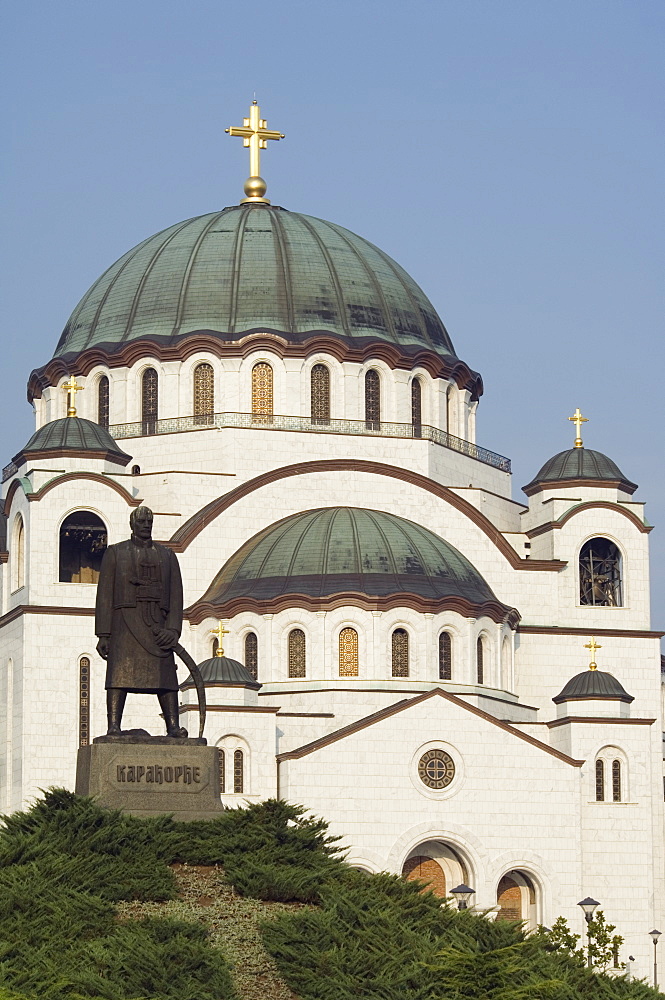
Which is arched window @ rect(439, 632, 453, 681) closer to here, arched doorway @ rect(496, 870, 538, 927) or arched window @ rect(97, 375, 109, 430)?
arched doorway @ rect(496, 870, 538, 927)

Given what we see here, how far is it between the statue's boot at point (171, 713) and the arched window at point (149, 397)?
2914cm

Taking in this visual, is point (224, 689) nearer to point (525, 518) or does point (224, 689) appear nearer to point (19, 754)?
point (19, 754)

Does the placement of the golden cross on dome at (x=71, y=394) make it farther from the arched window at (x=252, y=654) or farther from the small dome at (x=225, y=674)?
the small dome at (x=225, y=674)

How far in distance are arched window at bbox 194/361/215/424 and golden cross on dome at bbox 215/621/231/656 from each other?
24.4 ft

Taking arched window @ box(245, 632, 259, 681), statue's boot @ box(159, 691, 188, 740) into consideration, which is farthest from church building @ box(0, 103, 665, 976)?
statue's boot @ box(159, 691, 188, 740)

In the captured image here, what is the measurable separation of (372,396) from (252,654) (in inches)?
374

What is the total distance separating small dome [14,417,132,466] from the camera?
2047 inches

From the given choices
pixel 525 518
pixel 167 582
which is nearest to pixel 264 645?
pixel 525 518

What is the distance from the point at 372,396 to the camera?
56.8 meters

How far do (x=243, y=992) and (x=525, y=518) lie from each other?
1358 inches

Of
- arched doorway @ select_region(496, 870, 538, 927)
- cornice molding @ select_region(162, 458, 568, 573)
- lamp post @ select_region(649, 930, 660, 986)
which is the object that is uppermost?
cornice molding @ select_region(162, 458, 568, 573)

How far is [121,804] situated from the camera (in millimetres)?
26359

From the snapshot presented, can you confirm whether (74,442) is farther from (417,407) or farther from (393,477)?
(417,407)

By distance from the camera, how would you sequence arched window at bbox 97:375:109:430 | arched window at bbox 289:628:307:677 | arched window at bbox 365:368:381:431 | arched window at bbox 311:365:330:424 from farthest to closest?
1. arched window at bbox 97:375:109:430
2. arched window at bbox 365:368:381:431
3. arched window at bbox 311:365:330:424
4. arched window at bbox 289:628:307:677
